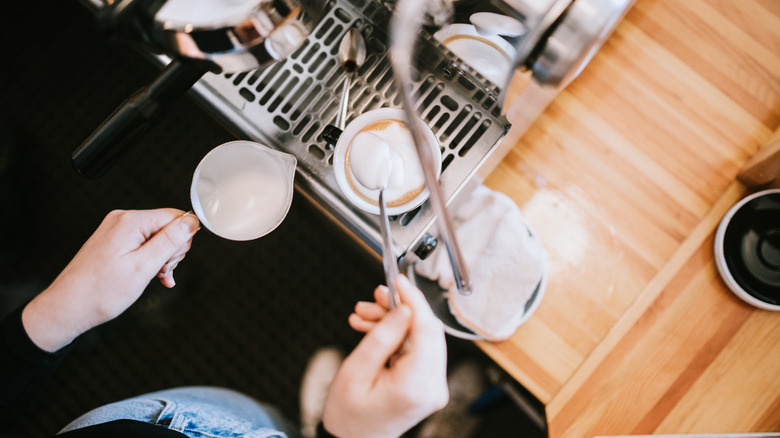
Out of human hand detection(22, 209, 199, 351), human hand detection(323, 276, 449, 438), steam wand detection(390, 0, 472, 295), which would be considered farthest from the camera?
human hand detection(22, 209, 199, 351)

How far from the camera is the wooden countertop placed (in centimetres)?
69

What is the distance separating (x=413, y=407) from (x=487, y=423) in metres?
0.60

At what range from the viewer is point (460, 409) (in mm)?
974

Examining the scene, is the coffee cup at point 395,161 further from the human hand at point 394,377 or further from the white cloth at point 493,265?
the white cloth at point 493,265

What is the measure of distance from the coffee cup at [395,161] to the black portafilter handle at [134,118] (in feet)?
0.53

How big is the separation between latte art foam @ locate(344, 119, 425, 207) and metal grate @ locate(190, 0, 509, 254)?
37 mm

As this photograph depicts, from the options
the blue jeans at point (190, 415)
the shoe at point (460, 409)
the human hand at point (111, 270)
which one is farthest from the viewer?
the shoe at point (460, 409)

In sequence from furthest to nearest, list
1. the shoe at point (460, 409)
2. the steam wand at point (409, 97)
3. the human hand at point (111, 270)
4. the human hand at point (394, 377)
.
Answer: the shoe at point (460, 409) → the human hand at point (111, 270) → the human hand at point (394, 377) → the steam wand at point (409, 97)

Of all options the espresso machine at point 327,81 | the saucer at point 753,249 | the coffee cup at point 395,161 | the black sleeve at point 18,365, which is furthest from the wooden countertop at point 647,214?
the black sleeve at point 18,365

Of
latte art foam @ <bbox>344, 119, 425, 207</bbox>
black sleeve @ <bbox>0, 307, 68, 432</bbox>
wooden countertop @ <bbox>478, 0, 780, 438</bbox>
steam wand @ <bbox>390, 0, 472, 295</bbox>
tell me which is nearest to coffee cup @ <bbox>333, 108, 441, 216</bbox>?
latte art foam @ <bbox>344, 119, 425, 207</bbox>

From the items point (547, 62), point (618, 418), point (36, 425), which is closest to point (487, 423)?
point (618, 418)

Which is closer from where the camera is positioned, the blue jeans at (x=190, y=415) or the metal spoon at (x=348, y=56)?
the metal spoon at (x=348, y=56)

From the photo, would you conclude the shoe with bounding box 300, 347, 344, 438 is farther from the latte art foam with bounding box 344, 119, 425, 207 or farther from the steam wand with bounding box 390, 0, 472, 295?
the steam wand with bounding box 390, 0, 472, 295

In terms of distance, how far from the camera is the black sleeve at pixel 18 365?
2.03ft
